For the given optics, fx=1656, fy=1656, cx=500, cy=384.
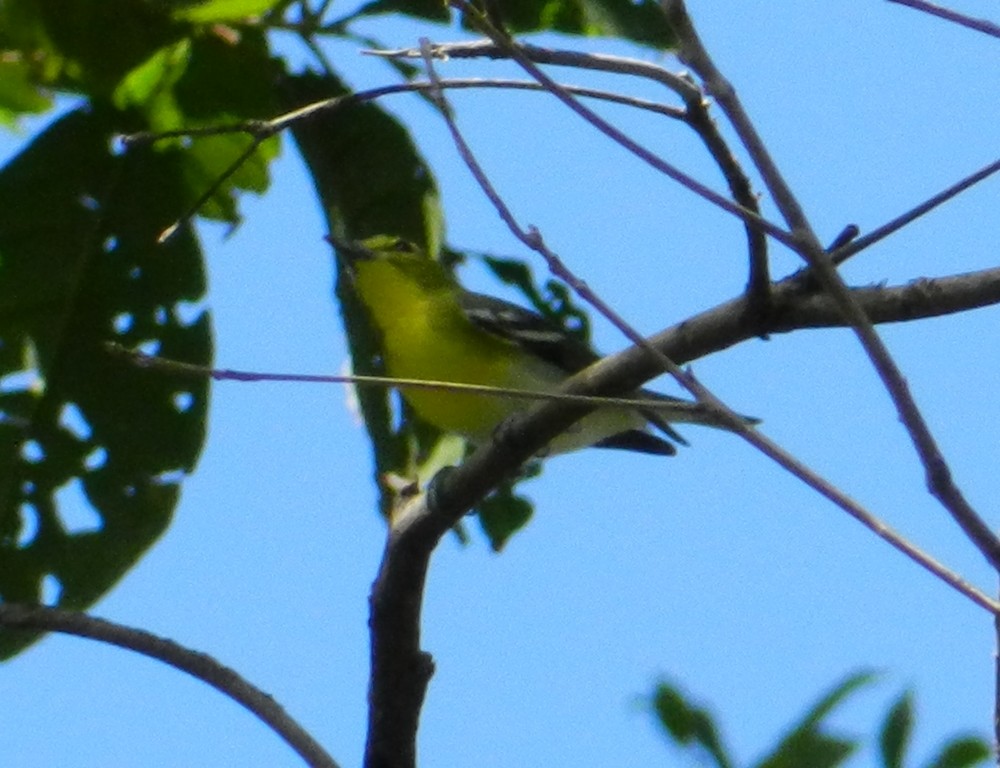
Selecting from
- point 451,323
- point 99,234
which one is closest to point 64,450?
point 99,234

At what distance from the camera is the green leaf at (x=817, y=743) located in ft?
5.37

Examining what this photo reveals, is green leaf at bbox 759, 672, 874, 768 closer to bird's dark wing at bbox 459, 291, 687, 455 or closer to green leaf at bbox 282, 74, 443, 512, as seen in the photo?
green leaf at bbox 282, 74, 443, 512

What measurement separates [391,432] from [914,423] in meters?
3.05

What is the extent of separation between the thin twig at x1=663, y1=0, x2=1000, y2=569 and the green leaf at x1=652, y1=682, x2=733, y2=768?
0.34m

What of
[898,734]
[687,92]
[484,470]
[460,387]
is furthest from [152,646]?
[898,734]

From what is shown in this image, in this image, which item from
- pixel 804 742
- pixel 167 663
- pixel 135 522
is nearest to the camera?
pixel 804 742

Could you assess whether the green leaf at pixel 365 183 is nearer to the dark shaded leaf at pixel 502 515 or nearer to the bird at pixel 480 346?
the dark shaded leaf at pixel 502 515

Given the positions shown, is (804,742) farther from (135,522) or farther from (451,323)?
(451,323)

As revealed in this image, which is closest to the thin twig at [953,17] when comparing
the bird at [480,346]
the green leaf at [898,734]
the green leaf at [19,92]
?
the green leaf at [898,734]

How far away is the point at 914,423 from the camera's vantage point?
156 centimetres

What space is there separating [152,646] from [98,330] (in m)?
1.16

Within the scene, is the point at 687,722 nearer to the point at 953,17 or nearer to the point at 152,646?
the point at 953,17

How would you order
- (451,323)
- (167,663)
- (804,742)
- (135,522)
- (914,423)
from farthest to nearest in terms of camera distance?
(451,323)
(135,522)
(167,663)
(804,742)
(914,423)

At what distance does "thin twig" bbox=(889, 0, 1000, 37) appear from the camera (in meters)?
1.86
